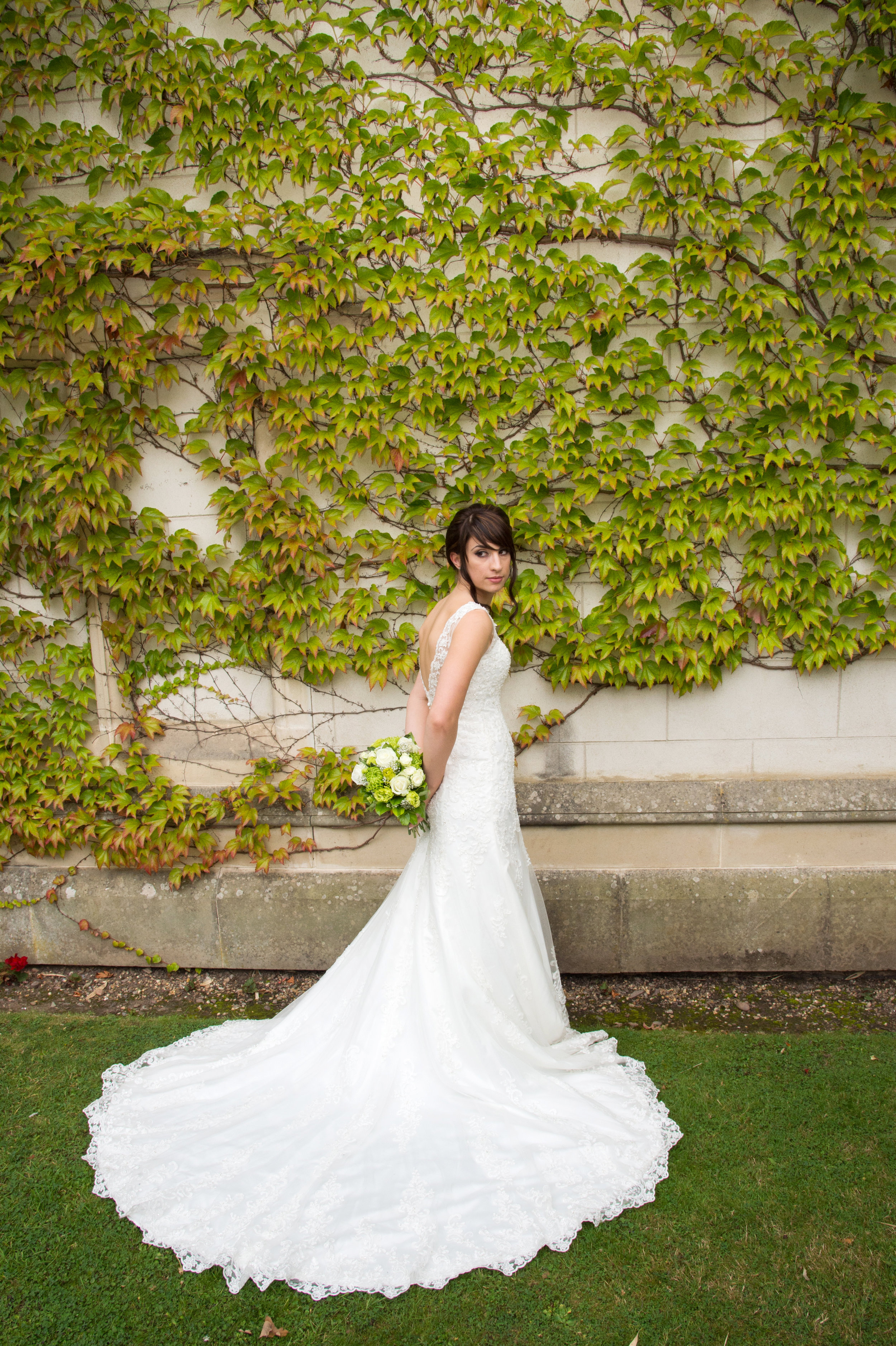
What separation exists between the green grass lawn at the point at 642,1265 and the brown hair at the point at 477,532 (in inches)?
82.4

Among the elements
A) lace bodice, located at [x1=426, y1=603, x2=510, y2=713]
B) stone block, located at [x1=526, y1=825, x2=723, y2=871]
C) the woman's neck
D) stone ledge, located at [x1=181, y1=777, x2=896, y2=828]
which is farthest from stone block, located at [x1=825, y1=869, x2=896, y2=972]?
the woman's neck

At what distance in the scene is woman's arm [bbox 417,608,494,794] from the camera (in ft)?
8.75

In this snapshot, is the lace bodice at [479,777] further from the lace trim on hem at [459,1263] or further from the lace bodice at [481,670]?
the lace trim on hem at [459,1263]

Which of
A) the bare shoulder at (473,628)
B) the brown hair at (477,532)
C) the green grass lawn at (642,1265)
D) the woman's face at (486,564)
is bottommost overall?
the green grass lawn at (642,1265)

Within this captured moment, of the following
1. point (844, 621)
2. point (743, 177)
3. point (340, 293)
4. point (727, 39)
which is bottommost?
point (844, 621)

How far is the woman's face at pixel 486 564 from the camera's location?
2834 mm

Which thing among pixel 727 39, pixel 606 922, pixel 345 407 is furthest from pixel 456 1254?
pixel 727 39

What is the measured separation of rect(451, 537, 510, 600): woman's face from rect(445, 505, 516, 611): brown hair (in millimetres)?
10

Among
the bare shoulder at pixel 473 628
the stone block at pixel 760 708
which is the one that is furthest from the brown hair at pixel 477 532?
the stone block at pixel 760 708

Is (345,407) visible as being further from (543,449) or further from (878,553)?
(878,553)

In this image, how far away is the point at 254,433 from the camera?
13.1 feet

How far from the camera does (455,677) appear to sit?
2.67 metres

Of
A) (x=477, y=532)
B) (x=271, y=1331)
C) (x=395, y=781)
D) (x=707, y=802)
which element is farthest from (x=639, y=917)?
(x=271, y=1331)

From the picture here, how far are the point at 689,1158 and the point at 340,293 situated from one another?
3.87 meters
